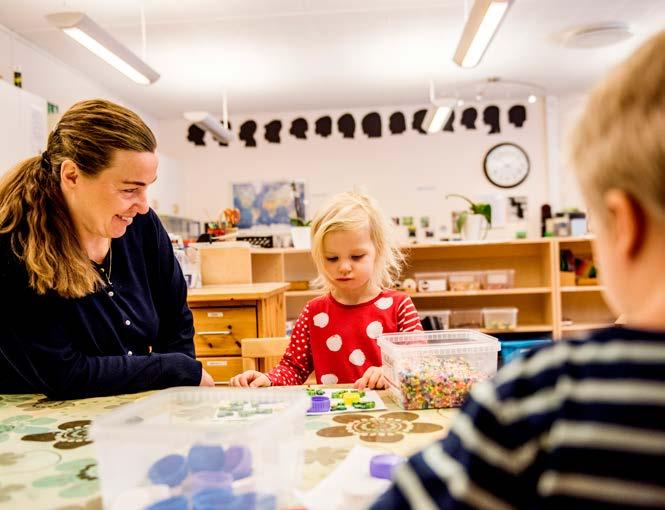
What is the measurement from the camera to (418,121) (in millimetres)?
6422

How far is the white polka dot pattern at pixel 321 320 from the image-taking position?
1.75 meters

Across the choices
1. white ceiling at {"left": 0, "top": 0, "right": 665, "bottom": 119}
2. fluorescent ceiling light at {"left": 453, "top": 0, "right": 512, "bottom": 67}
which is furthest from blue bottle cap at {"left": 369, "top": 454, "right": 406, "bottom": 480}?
white ceiling at {"left": 0, "top": 0, "right": 665, "bottom": 119}

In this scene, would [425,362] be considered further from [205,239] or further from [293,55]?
[293,55]

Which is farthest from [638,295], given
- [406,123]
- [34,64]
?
[406,123]

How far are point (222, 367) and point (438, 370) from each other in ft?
5.83

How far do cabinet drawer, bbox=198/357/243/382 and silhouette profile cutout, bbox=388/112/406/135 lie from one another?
14.4ft

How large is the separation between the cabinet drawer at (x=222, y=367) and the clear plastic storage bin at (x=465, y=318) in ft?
7.69

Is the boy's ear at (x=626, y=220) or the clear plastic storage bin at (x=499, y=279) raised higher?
the boy's ear at (x=626, y=220)

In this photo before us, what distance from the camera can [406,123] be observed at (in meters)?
6.45

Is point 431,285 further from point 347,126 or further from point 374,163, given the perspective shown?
point 347,126

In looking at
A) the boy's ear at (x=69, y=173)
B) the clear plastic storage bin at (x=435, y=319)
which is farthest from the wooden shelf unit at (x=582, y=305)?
the boy's ear at (x=69, y=173)

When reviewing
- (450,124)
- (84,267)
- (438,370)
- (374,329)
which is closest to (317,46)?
(450,124)

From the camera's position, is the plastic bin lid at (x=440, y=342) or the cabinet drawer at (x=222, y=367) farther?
the cabinet drawer at (x=222, y=367)

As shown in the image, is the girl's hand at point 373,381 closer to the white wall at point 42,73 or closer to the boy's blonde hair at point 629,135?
the boy's blonde hair at point 629,135
